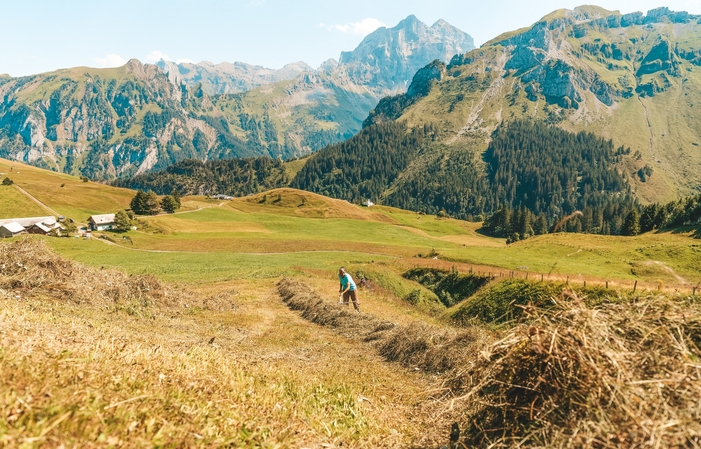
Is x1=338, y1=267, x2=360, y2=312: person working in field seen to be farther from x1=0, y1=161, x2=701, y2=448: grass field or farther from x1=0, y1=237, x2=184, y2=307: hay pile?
x1=0, y1=237, x2=184, y2=307: hay pile

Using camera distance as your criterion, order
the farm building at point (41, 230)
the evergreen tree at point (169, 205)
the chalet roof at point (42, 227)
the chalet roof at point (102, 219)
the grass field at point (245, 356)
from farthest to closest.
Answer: the evergreen tree at point (169, 205)
the chalet roof at point (102, 219)
the chalet roof at point (42, 227)
the farm building at point (41, 230)
the grass field at point (245, 356)

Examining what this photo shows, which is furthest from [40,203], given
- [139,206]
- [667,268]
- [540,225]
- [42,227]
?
[540,225]

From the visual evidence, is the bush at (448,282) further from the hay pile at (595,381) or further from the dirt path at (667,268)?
the hay pile at (595,381)

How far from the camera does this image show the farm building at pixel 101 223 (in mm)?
97613

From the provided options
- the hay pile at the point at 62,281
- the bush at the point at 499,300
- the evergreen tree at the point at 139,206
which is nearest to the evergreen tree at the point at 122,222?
the evergreen tree at the point at 139,206

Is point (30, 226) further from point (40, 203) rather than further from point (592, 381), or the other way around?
point (592, 381)

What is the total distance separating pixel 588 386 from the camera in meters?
4.10

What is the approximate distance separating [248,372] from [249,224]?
358 feet

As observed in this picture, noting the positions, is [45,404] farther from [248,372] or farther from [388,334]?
[388,334]

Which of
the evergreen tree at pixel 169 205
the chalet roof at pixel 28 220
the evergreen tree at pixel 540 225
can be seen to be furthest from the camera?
the evergreen tree at pixel 540 225

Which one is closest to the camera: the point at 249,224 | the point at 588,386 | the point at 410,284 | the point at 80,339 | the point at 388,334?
the point at 588,386

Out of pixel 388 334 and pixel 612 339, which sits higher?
pixel 612 339

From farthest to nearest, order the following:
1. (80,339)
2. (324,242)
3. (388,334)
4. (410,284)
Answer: (324,242) < (410,284) < (388,334) < (80,339)

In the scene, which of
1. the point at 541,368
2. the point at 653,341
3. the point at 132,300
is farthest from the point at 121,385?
the point at 132,300
